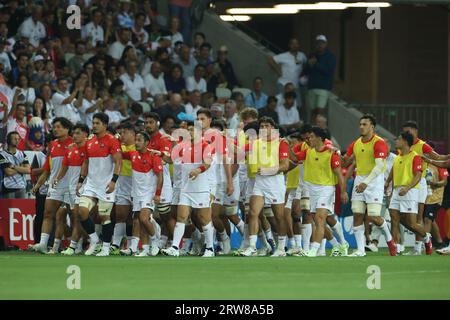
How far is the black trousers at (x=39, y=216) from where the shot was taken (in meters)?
24.8

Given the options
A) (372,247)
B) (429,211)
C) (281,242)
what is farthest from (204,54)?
(281,242)

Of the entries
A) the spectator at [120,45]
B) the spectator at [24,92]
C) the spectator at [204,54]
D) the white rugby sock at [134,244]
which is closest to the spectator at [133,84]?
the spectator at [120,45]

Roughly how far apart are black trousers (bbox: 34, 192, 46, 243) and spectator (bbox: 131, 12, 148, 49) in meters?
8.06

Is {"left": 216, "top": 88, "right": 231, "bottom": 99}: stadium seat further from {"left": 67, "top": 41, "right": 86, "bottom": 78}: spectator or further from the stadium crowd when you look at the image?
the stadium crowd

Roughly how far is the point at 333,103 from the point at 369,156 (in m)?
10.2

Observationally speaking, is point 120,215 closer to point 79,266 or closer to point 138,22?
point 79,266

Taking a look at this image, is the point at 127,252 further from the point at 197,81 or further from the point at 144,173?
the point at 197,81

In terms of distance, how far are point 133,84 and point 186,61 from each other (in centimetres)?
223

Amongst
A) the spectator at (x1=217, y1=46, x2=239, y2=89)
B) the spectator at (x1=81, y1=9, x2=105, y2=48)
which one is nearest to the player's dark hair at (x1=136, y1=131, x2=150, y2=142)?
the spectator at (x1=81, y1=9, x2=105, y2=48)

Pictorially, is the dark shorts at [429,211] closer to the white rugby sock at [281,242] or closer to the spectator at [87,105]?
the white rugby sock at [281,242]

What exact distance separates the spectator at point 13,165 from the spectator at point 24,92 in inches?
79.8

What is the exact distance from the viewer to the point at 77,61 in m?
30.1

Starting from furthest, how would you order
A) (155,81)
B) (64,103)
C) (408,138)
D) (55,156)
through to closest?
(155,81) → (64,103) → (408,138) → (55,156)

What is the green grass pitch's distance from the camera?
50.6 ft
